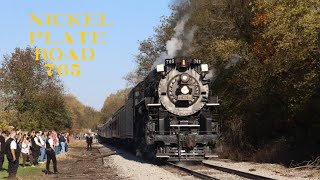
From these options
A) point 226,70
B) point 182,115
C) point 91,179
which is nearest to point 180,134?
point 182,115

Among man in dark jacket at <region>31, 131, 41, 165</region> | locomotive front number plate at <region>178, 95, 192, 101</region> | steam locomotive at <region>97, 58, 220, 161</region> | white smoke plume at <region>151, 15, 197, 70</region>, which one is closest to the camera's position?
steam locomotive at <region>97, 58, 220, 161</region>

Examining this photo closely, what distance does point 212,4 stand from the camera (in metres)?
31.2

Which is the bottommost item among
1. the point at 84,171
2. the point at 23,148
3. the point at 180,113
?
the point at 84,171

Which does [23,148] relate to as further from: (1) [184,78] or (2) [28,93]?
(2) [28,93]

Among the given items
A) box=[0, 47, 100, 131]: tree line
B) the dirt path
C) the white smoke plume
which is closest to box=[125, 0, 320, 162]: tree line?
the white smoke plume

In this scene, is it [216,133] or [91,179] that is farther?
[216,133]

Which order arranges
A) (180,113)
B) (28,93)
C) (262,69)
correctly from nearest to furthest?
(180,113)
(262,69)
(28,93)

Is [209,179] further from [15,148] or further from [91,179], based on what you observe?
[15,148]

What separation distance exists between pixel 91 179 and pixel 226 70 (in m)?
14.7

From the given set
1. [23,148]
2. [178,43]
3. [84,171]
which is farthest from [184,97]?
[178,43]

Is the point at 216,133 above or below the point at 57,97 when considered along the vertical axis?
below

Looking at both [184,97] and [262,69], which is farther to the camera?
[262,69]

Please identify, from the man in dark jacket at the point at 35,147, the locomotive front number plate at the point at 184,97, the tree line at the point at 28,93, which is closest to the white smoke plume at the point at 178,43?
the locomotive front number plate at the point at 184,97

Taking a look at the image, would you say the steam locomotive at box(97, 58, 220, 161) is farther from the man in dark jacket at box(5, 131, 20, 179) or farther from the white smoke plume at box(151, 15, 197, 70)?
the white smoke plume at box(151, 15, 197, 70)
